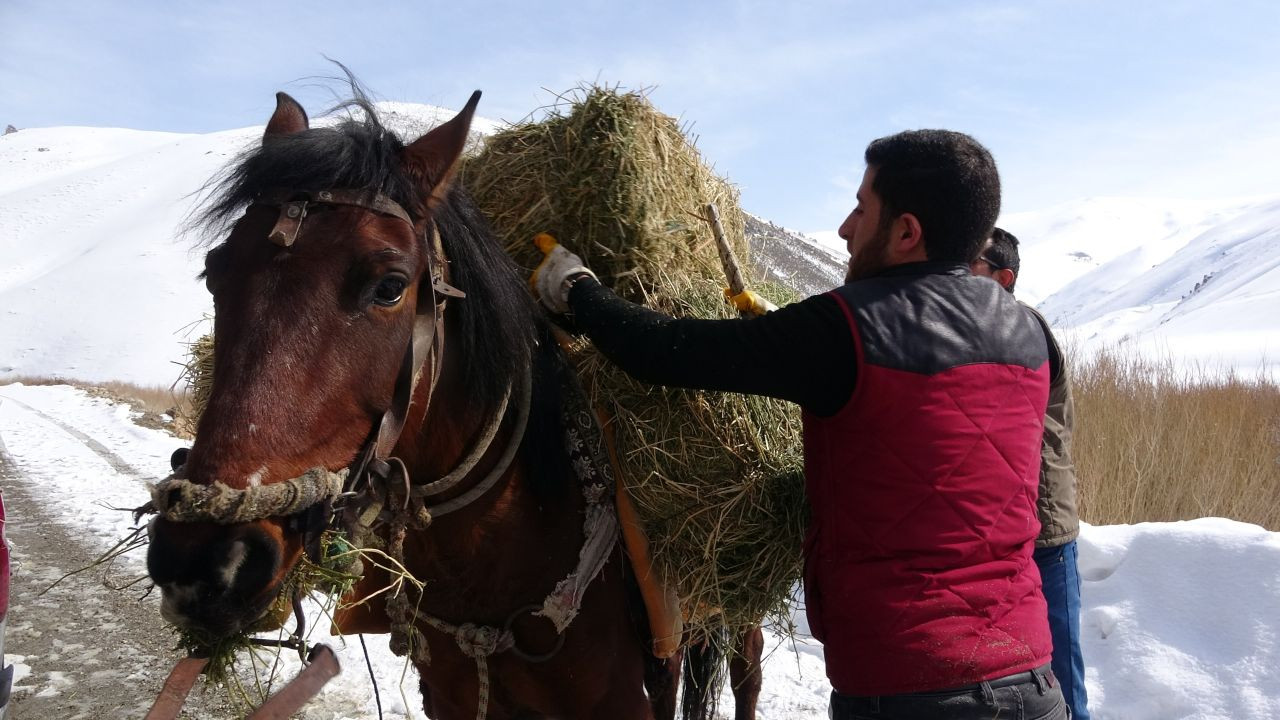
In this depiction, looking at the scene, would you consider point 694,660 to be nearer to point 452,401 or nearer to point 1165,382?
point 452,401

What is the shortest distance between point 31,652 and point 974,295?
5.50 metres

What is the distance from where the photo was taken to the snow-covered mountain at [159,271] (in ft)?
84.1

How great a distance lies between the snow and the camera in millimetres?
3672

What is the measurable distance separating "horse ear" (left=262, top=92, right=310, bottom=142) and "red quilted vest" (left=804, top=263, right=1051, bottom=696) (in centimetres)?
155

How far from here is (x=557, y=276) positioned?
82.4 inches

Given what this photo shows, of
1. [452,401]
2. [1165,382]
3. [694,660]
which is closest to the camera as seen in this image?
[452,401]

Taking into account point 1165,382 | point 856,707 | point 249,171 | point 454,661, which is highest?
point 249,171

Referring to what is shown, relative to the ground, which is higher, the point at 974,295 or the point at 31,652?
the point at 974,295

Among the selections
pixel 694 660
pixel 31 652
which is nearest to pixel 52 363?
pixel 31 652

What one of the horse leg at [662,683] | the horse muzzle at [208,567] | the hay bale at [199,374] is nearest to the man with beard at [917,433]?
the horse leg at [662,683]

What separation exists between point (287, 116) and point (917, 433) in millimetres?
1845

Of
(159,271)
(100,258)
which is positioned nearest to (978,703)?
(159,271)

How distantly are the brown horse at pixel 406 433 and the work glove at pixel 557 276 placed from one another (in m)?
0.07

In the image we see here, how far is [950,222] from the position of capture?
1718 millimetres
